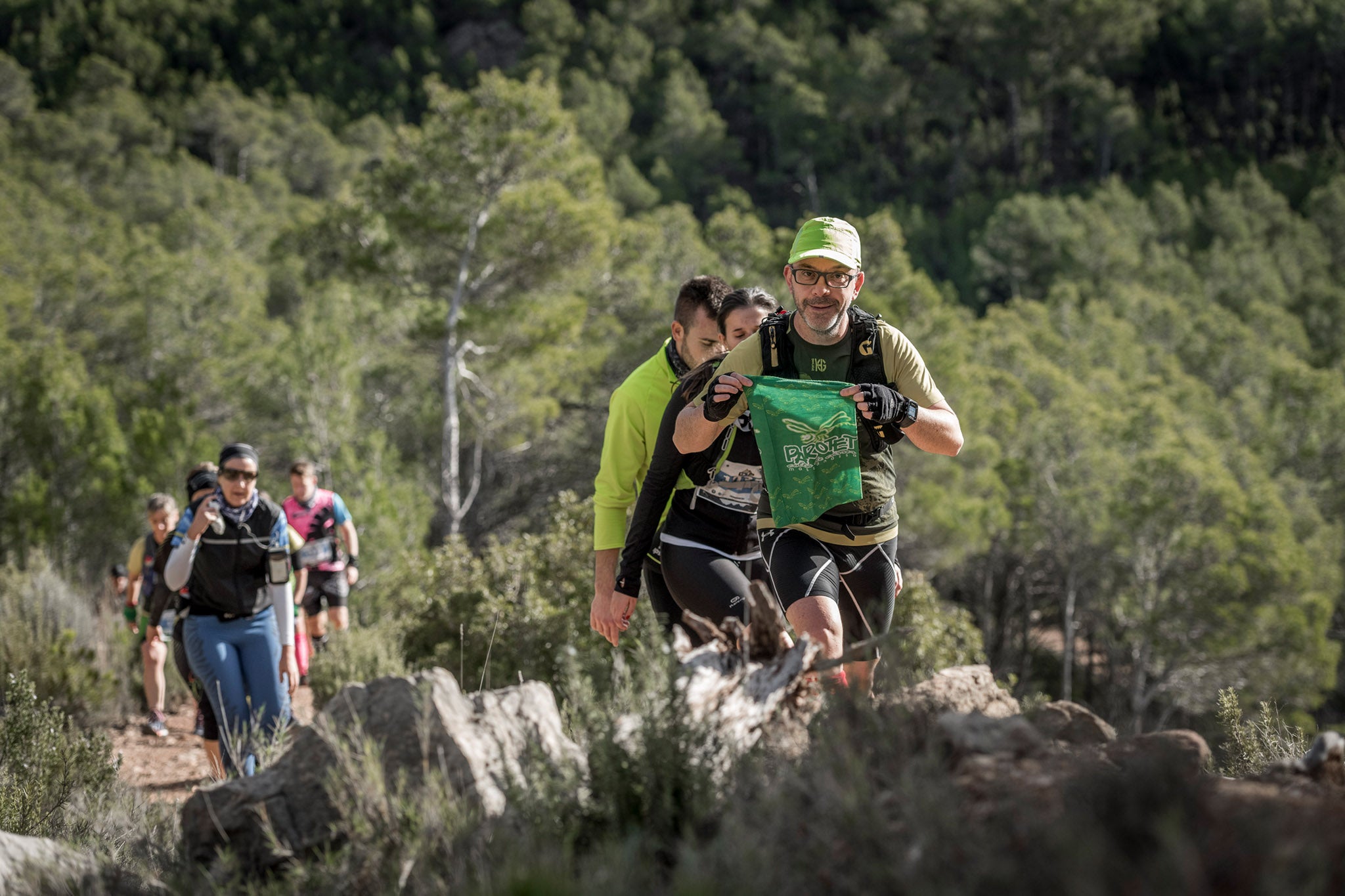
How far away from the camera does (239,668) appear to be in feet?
14.2

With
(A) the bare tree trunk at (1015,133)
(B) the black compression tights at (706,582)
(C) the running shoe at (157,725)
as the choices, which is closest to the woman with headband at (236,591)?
(B) the black compression tights at (706,582)

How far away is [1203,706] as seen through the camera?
18953mm

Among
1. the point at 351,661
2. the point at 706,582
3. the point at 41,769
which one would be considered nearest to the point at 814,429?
the point at 706,582

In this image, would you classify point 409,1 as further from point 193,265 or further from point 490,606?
point 490,606

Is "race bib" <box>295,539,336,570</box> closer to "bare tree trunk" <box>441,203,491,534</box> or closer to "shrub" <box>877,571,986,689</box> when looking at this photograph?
"shrub" <box>877,571,986,689</box>

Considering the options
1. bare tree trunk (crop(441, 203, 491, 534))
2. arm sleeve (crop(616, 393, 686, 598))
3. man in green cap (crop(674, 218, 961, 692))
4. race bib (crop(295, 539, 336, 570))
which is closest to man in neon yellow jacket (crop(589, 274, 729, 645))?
arm sleeve (crop(616, 393, 686, 598))

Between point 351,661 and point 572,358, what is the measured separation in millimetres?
13156

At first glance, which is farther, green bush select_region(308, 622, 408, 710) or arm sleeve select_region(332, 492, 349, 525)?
arm sleeve select_region(332, 492, 349, 525)

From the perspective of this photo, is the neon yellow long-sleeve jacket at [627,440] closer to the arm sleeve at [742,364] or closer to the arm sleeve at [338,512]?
the arm sleeve at [742,364]

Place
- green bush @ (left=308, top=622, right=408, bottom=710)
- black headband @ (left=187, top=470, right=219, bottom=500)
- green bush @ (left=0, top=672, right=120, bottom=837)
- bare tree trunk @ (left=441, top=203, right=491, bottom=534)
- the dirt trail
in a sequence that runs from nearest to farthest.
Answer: green bush @ (left=0, top=672, right=120, bottom=837)
black headband @ (left=187, top=470, right=219, bottom=500)
the dirt trail
green bush @ (left=308, top=622, right=408, bottom=710)
bare tree trunk @ (left=441, top=203, right=491, bottom=534)

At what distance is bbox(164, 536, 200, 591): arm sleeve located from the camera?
4191 mm

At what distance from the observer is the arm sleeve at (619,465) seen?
3.44m

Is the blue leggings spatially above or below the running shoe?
above

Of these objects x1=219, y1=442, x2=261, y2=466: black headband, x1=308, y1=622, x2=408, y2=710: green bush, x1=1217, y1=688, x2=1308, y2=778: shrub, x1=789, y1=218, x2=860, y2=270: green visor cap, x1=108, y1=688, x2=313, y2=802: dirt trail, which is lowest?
x1=108, y1=688, x2=313, y2=802: dirt trail
